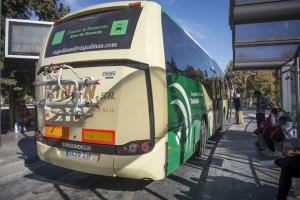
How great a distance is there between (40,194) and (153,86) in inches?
105

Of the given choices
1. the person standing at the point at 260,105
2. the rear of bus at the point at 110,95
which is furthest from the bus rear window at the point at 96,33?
the person standing at the point at 260,105

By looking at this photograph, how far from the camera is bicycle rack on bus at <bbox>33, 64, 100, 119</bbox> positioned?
6102mm

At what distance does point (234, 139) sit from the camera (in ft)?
45.1

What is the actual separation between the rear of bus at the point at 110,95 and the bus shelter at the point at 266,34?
150 cm

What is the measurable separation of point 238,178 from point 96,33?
3763mm

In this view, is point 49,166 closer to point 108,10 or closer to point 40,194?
point 40,194

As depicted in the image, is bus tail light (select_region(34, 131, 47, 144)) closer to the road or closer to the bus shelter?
the road

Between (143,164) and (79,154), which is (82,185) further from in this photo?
(143,164)

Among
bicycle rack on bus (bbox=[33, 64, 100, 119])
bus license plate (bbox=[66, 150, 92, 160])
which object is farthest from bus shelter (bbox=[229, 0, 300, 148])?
bus license plate (bbox=[66, 150, 92, 160])

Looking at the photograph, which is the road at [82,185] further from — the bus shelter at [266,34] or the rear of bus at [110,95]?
the bus shelter at [266,34]

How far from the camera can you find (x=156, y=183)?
720 cm

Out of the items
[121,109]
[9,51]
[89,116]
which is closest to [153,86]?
[121,109]

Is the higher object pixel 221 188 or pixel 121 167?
pixel 121 167

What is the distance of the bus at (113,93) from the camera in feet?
19.1
